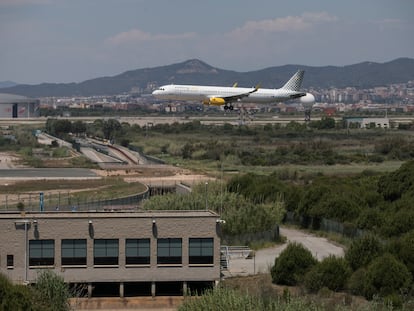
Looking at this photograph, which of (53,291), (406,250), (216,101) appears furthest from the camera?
(216,101)

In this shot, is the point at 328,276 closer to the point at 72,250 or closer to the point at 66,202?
the point at 72,250

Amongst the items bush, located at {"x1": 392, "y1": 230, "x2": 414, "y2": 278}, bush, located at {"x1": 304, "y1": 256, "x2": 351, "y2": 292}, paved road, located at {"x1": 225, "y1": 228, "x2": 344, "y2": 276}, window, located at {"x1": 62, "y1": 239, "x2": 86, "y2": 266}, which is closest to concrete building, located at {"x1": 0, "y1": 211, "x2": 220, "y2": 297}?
window, located at {"x1": 62, "y1": 239, "x2": 86, "y2": 266}

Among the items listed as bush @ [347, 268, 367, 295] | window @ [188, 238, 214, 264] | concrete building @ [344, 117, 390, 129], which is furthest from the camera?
concrete building @ [344, 117, 390, 129]

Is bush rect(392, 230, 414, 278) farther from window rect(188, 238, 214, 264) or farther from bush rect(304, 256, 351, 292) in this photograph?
window rect(188, 238, 214, 264)

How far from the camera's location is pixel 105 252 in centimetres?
4078

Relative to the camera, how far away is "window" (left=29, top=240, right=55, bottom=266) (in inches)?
1587

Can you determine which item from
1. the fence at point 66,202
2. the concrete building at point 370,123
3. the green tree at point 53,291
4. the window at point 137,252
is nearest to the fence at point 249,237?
the fence at point 66,202

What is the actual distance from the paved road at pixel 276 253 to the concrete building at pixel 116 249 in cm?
363

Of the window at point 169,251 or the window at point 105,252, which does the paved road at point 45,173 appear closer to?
the window at point 105,252

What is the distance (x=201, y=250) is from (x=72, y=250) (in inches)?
189

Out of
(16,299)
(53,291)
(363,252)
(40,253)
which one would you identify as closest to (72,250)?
(40,253)

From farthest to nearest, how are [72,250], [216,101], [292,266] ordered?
[216,101]
[292,266]
[72,250]

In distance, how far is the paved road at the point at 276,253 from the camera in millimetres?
45688

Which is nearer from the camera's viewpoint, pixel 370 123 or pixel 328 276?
pixel 328 276
